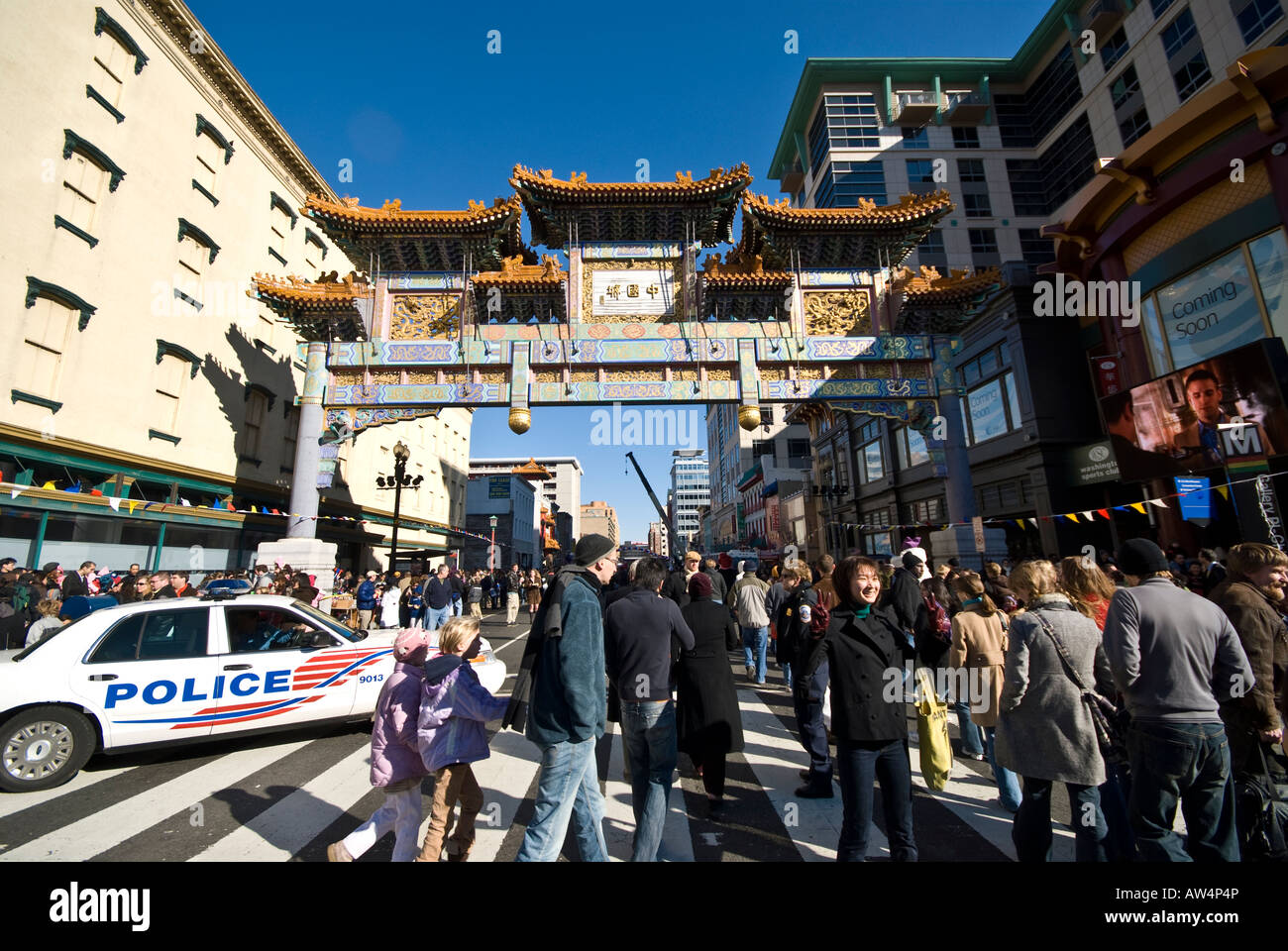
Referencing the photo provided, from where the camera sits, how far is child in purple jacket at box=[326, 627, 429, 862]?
3.13 meters

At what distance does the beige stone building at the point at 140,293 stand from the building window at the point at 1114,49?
3467 centimetres

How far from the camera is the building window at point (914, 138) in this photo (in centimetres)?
3366

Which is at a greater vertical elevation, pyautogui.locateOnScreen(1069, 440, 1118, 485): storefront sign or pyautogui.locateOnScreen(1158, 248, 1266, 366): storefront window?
pyautogui.locateOnScreen(1158, 248, 1266, 366): storefront window

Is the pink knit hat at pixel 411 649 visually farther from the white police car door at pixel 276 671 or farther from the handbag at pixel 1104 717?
the handbag at pixel 1104 717

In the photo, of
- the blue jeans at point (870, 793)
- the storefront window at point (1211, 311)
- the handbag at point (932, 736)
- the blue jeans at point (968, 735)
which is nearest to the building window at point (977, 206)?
the storefront window at point (1211, 311)

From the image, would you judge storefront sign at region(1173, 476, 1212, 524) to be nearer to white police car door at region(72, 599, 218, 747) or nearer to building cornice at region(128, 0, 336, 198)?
white police car door at region(72, 599, 218, 747)

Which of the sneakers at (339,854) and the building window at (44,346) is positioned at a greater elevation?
the building window at (44,346)

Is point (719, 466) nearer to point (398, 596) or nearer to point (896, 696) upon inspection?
point (398, 596)

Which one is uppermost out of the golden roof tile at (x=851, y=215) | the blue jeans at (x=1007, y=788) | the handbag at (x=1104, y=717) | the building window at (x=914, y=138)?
the building window at (x=914, y=138)

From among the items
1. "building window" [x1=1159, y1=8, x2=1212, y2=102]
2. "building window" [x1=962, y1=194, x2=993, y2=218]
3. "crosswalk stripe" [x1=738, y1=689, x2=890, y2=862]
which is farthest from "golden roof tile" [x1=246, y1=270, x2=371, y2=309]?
"building window" [x1=962, y1=194, x2=993, y2=218]

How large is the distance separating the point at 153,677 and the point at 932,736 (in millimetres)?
7129

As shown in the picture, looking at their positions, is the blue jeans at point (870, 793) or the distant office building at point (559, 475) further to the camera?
the distant office building at point (559, 475)

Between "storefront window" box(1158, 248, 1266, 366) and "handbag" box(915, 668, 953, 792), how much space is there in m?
14.9
